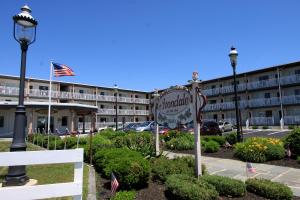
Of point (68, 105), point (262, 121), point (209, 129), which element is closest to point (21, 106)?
point (209, 129)

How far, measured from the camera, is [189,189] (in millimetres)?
5105

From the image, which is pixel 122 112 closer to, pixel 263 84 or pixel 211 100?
pixel 211 100

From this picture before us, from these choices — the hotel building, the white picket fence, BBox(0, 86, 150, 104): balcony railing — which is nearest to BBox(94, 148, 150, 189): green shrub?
the white picket fence

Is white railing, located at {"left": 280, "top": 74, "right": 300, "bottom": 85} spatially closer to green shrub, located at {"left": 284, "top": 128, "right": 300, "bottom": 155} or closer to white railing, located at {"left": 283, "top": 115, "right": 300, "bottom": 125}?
white railing, located at {"left": 283, "top": 115, "right": 300, "bottom": 125}

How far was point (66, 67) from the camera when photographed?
23.1 m

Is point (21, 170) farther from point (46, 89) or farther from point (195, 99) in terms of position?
point (46, 89)

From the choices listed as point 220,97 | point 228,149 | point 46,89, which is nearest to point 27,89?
point 46,89

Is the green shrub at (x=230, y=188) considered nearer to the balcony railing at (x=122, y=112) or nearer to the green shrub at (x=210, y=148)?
the green shrub at (x=210, y=148)

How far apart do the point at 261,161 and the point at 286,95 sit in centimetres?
3218

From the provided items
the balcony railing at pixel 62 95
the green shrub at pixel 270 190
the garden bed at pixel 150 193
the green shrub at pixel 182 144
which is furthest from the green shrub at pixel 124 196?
the balcony railing at pixel 62 95

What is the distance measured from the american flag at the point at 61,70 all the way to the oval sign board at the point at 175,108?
1601 centimetres

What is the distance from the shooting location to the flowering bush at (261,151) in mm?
10258

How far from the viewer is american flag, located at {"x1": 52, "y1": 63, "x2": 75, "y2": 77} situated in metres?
22.8

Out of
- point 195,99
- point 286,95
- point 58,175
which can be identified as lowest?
point 58,175
